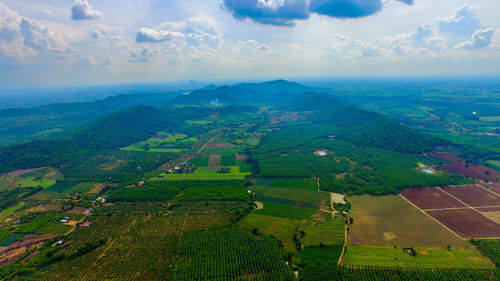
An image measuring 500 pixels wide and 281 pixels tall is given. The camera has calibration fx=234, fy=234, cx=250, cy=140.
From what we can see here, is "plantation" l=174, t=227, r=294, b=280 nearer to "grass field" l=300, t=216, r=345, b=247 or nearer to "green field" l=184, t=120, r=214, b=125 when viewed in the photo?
"grass field" l=300, t=216, r=345, b=247

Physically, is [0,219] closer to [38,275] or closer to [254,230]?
[38,275]

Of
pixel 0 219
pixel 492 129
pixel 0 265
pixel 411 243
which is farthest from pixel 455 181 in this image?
pixel 0 219

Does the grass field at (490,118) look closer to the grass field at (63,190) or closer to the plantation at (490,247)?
the plantation at (490,247)

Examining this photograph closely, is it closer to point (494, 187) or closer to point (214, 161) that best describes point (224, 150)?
point (214, 161)

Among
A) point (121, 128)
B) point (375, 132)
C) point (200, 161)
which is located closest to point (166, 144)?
point (200, 161)

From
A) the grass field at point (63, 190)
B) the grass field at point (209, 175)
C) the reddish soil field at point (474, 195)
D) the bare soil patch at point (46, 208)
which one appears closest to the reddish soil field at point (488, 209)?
the reddish soil field at point (474, 195)

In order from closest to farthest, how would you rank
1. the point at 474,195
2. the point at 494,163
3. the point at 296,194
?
1. the point at 474,195
2. the point at 296,194
3. the point at 494,163
